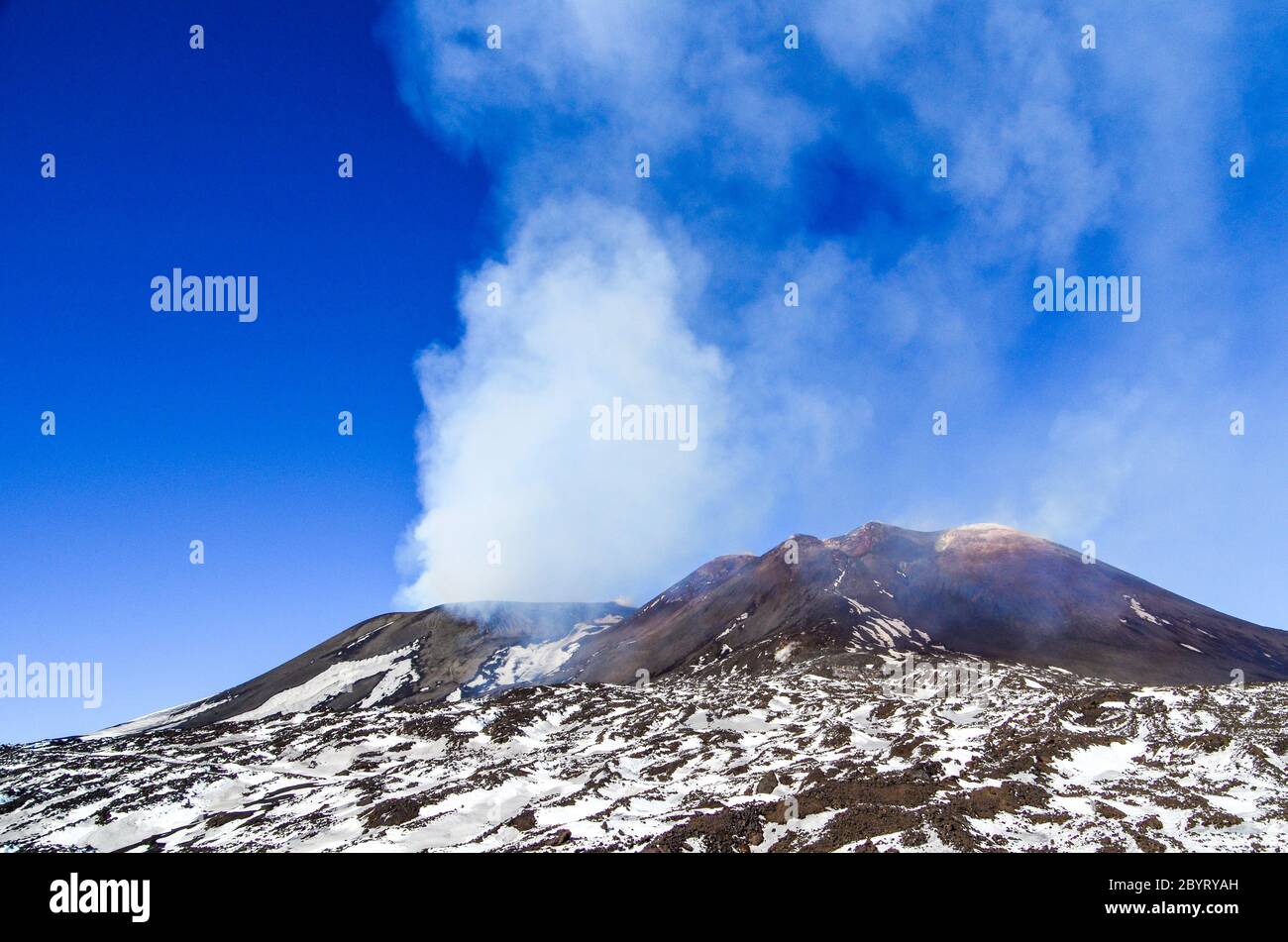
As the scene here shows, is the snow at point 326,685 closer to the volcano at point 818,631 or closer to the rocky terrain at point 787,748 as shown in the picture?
the volcano at point 818,631

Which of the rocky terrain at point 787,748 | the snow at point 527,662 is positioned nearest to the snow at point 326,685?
the rocky terrain at point 787,748

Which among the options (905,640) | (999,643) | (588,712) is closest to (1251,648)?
(999,643)

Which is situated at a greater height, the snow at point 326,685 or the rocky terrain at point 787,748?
the rocky terrain at point 787,748

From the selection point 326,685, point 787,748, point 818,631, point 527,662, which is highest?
point 787,748

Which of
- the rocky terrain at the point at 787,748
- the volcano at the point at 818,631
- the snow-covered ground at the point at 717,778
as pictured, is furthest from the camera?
the volcano at the point at 818,631

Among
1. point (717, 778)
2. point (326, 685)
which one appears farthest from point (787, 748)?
point (326, 685)

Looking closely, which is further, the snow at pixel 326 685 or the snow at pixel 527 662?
the snow at pixel 527 662

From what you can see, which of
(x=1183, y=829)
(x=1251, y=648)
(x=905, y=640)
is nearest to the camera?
(x=1183, y=829)

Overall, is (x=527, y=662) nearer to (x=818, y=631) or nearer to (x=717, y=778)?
(x=818, y=631)

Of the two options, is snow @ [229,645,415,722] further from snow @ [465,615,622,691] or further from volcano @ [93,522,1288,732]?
snow @ [465,615,622,691]

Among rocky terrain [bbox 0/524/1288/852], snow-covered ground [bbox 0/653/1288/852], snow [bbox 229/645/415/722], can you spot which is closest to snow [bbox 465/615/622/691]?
rocky terrain [bbox 0/524/1288/852]
